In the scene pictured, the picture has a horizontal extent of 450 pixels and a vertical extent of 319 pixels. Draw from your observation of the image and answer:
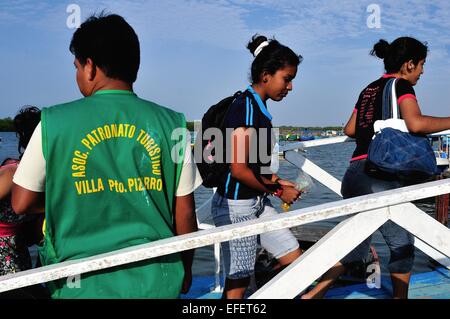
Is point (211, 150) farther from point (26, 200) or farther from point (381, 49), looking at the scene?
point (381, 49)

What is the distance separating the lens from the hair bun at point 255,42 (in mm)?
3304

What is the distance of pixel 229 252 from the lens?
3.00m

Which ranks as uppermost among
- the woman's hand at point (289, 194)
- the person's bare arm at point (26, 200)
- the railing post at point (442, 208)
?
the person's bare arm at point (26, 200)

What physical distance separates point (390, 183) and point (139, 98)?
6.35 feet

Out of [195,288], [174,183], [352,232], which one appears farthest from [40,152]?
[195,288]

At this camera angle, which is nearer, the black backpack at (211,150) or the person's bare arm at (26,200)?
the person's bare arm at (26,200)

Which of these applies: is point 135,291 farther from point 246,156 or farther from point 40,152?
point 246,156

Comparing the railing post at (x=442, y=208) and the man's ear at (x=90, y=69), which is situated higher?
the man's ear at (x=90, y=69)

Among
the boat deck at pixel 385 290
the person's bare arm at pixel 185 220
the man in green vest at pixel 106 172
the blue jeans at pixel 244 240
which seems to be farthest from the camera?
the boat deck at pixel 385 290

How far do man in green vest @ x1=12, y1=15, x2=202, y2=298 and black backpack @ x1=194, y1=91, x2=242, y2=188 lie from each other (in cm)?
98

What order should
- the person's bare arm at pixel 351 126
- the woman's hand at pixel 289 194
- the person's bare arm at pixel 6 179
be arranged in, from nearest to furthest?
the person's bare arm at pixel 6 179, the woman's hand at pixel 289 194, the person's bare arm at pixel 351 126

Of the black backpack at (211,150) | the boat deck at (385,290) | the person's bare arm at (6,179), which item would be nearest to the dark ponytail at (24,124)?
the person's bare arm at (6,179)

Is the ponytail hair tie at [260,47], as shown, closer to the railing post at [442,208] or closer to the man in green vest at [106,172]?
the man in green vest at [106,172]

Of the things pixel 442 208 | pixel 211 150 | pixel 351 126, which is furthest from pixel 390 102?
pixel 442 208
